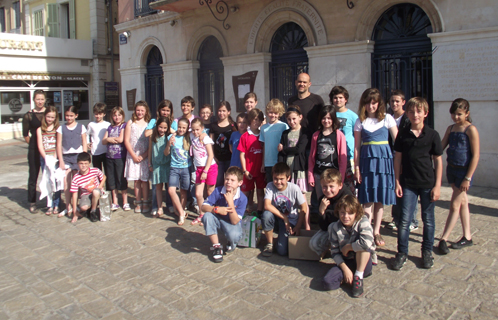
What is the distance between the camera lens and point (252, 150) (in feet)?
19.7

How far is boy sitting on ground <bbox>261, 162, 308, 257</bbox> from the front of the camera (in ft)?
16.0

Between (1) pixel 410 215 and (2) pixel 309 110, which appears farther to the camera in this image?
(2) pixel 309 110

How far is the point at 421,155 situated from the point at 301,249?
154 cm

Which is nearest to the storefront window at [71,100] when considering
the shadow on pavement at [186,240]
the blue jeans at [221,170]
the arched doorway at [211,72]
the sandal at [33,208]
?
the arched doorway at [211,72]

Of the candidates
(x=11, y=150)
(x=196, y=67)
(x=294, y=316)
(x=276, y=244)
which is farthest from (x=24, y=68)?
(x=294, y=316)

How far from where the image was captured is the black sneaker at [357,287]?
3.82 m

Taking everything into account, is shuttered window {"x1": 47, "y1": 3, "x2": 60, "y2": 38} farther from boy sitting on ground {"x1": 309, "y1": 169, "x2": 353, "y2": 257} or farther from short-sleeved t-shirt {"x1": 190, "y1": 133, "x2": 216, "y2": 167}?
boy sitting on ground {"x1": 309, "y1": 169, "x2": 353, "y2": 257}

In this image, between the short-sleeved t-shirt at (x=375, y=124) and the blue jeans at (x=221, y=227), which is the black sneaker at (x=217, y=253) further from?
the short-sleeved t-shirt at (x=375, y=124)

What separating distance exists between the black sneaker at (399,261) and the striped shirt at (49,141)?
5384 mm

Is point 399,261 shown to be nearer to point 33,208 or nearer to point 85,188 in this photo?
point 85,188

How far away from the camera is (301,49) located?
10.5 metres

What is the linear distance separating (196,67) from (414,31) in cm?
646

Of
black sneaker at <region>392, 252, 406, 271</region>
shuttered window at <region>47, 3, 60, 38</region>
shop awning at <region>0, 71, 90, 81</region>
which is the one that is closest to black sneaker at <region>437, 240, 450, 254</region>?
black sneaker at <region>392, 252, 406, 271</region>

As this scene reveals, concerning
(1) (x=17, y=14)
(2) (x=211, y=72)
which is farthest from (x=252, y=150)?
(1) (x=17, y=14)
